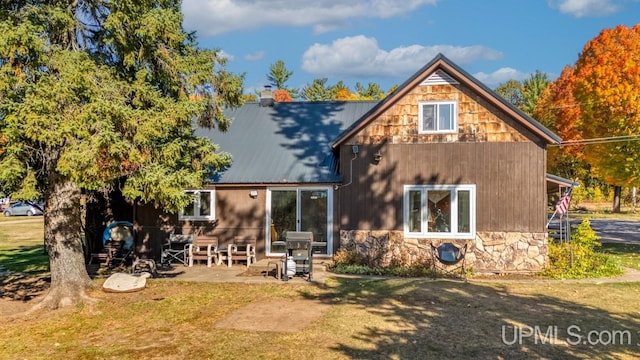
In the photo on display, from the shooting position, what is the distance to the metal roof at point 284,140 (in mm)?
15000

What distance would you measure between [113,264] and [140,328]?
7843 millimetres

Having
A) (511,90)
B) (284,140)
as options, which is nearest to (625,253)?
(284,140)

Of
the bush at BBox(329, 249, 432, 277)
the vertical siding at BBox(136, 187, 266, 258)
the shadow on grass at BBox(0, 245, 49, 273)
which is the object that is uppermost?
the vertical siding at BBox(136, 187, 266, 258)

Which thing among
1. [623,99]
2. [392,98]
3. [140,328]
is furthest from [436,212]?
[623,99]

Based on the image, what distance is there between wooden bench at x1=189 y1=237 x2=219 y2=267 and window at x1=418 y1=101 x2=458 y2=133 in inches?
285

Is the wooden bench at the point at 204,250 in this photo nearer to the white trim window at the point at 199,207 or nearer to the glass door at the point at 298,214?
the white trim window at the point at 199,207

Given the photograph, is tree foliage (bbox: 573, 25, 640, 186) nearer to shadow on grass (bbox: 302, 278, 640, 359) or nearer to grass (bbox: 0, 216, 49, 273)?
shadow on grass (bbox: 302, 278, 640, 359)

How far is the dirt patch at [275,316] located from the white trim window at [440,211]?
200 inches

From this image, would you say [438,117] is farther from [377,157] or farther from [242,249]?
[242,249]

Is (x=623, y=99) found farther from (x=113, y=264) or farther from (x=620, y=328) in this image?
(x=113, y=264)

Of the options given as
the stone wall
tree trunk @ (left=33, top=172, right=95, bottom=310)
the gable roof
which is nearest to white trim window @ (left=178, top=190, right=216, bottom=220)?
the stone wall

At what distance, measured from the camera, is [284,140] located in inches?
658

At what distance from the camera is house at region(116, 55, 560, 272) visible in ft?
43.5

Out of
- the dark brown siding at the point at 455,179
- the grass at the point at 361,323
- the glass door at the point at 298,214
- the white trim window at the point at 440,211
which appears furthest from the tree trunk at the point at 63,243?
the white trim window at the point at 440,211
